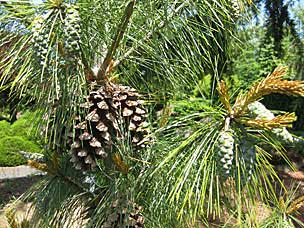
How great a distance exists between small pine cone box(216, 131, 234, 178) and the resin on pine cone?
9.2 inches

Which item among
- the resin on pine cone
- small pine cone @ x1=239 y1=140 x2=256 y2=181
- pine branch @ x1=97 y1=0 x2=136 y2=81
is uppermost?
pine branch @ x1=97 y1=0 x2=136 y2=81

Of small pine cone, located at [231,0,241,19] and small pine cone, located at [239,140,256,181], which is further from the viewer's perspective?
small pine cone, located at [231,0,241,19]

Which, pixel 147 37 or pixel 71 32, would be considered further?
pixel 147 37

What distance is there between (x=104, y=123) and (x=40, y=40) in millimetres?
200

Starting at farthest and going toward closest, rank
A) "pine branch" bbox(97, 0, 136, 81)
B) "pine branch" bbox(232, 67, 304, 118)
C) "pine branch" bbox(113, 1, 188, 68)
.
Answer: "pine branch" bbox(113, 1, 188, 68) < "pine branch" bbox(97, 0, 136, 81) < "pine branch" bbox(232, 67, 304, 118)

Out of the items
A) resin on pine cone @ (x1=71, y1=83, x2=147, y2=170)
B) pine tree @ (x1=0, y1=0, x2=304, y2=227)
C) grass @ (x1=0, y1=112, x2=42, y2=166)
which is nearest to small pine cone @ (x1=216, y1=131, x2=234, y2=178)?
pine tree @ (x1=0, y1=0, x2=304, y2=227)

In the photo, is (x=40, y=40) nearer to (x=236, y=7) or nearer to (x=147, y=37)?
(x=147, y=37)

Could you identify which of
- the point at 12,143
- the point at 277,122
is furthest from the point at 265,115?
the point at 12,143

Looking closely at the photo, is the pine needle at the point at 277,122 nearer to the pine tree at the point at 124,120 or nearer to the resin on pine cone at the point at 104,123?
the pine tree at the point at 124,120

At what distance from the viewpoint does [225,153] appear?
513 millimetres

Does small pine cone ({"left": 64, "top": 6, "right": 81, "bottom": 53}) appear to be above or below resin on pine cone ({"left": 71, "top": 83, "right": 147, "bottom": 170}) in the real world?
above

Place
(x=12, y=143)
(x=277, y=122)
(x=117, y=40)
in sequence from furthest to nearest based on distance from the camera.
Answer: (x=12, y=143) < (x=117, y=40) < (x=277, y=122)

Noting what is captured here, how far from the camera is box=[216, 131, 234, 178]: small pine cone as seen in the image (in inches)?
20.2

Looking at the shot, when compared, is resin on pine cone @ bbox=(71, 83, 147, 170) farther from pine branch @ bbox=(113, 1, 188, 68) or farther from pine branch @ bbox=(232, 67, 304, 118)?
pine branch @ bbox=(232, 67, 304, 118)
